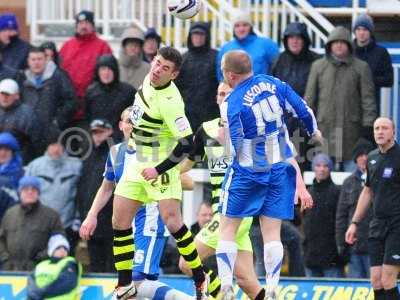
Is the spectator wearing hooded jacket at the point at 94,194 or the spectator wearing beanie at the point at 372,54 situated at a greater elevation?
the spectator wearing beanie at the point at 372,54

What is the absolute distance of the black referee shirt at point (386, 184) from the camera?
57.9 ft

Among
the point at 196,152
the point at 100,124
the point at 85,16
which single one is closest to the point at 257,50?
the point at 100,124

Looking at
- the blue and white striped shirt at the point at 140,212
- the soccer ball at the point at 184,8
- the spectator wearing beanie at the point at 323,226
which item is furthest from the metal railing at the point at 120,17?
the blue and white striped shirt at the point at 140,212

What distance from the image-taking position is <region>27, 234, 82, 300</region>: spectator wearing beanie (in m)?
16.1

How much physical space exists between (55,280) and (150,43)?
5687 millimetres

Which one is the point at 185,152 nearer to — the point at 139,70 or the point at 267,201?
the point at 267,201

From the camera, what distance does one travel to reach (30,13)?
23547mm

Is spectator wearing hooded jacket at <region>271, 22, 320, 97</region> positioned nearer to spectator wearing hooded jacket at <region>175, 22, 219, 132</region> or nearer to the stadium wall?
spectator wearing hooded jacket at <region>175, 22, 219, 132</region>

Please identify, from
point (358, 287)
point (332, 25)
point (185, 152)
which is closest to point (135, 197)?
point (185, 152)

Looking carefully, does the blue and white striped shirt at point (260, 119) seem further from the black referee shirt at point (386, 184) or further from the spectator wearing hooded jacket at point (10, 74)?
the spectator wearing hooded jacket at point (10, 74)

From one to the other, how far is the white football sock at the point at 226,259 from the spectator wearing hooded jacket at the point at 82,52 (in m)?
6.21

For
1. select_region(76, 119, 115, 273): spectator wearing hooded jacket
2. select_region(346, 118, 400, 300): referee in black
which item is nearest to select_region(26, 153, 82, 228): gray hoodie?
select_region(76, 119, 115, 273): spectator wearing hooded jacket

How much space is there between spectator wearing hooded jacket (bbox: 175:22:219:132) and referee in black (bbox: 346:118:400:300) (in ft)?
9.66

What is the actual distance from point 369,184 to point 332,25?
4731 millimetres
